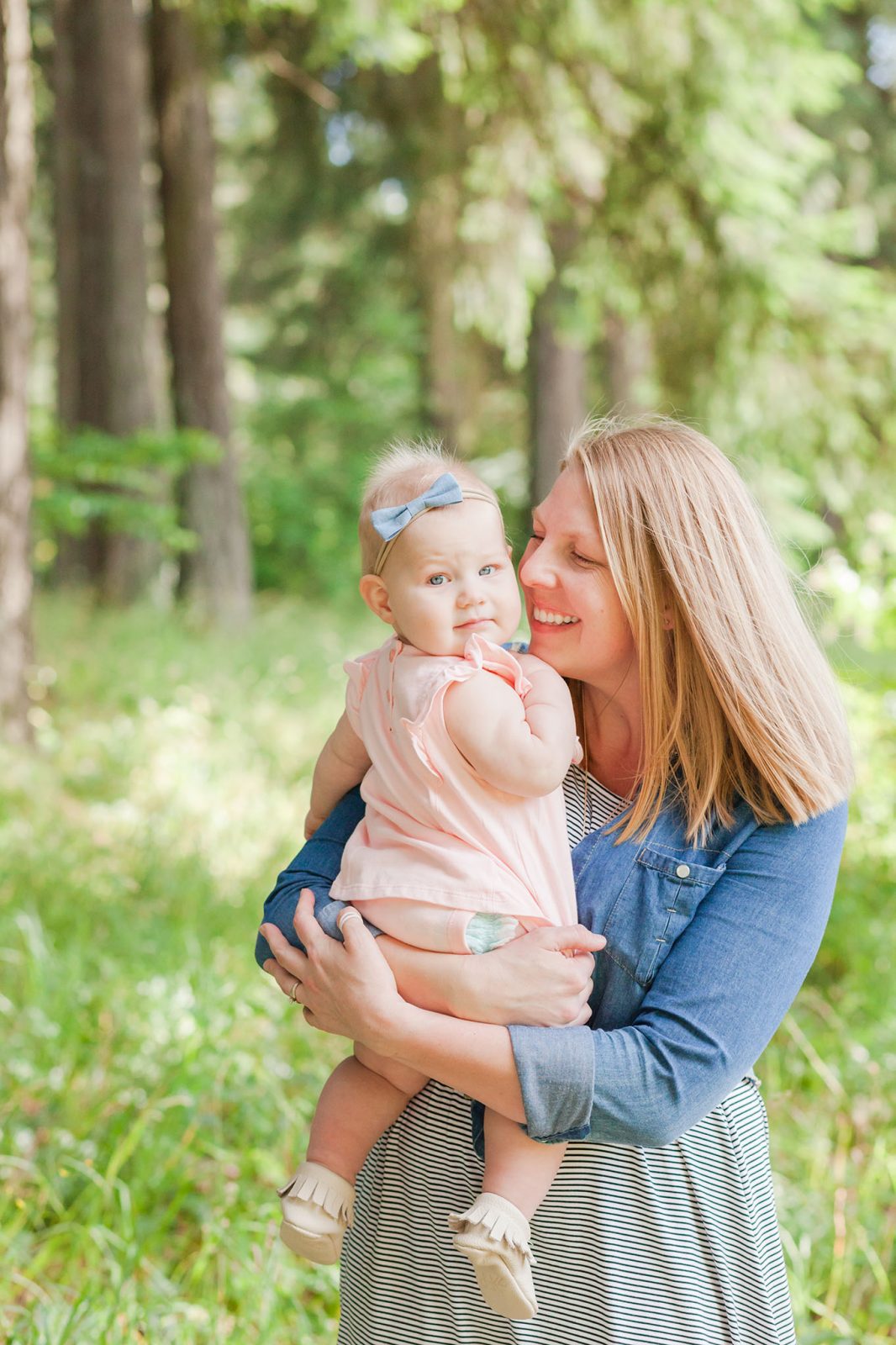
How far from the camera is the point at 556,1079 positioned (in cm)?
150

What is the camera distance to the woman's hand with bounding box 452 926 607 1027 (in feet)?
5.21

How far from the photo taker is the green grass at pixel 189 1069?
8.82 ft

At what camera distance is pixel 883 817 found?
16.4 feet

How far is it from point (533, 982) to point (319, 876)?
0.46 meters

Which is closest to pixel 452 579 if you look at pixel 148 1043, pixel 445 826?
pixel 445 826

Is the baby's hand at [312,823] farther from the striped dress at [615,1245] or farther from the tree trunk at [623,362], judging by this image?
the tree trunk at [623,362]

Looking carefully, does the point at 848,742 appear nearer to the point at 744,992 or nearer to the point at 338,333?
the point at 744,992

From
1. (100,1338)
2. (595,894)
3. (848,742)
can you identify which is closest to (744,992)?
(595,894)

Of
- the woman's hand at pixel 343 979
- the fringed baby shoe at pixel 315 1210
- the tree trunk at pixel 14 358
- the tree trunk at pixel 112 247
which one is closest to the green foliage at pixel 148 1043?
the tree trunk at pixel 14 358

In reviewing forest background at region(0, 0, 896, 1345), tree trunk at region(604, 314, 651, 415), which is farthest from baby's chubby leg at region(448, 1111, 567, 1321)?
tree trunk at region(604, 314, 651, 415)

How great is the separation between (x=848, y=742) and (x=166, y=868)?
3.65 meters

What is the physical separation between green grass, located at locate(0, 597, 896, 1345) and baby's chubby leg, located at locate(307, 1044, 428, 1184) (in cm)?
95

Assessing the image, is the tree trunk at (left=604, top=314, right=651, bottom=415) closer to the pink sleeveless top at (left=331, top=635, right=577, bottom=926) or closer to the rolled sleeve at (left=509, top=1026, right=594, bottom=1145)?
the pink sleeveless top at (left=331, top=635, right=577, bottom=926)

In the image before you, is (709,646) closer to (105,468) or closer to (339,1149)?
(339,1149)
